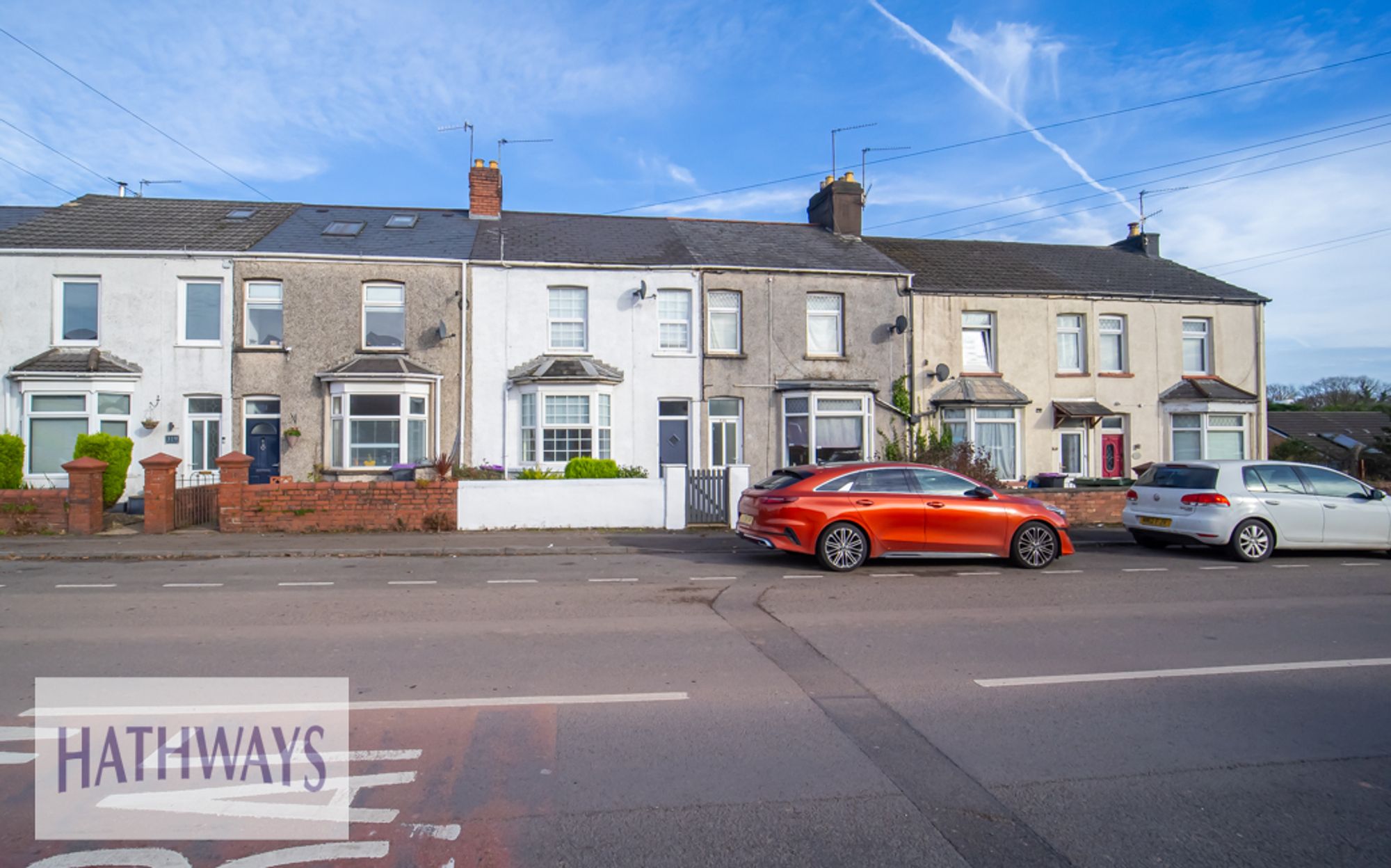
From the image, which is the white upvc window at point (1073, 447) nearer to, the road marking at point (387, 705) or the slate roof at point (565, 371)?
the slate roof at point (565, 371)

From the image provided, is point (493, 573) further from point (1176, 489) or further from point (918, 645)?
point (1176, 489)

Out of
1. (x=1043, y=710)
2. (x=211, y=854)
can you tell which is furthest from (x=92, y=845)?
(x=1043, y=710)

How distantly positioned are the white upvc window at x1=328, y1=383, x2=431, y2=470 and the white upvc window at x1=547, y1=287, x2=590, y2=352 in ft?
11.1

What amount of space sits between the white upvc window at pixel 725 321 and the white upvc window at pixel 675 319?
54 centimetres

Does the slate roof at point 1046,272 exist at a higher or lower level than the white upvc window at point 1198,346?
higher

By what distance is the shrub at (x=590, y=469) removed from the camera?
58.0 ft

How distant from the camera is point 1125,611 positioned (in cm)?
854

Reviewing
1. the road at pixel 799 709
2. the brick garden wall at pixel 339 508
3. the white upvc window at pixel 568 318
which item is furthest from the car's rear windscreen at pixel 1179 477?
the white upvc window at pixel 568 318

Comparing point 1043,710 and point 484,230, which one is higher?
point 484,230

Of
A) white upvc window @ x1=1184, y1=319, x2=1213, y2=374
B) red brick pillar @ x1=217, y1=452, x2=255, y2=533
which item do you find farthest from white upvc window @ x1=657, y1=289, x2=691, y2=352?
white upvc window @ x1=1184, y1=319, x2=1213, y2=374

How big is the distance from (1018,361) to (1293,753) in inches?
755

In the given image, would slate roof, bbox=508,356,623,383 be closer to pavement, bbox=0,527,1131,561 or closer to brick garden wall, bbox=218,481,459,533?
brick garden wall, bbox=218,481,459,533

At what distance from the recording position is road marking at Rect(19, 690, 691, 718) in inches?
202

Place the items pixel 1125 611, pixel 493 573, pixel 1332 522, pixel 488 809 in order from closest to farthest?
pixel 488 809, pixel 1125 611, pixel 493 573, pixel 1332 522
